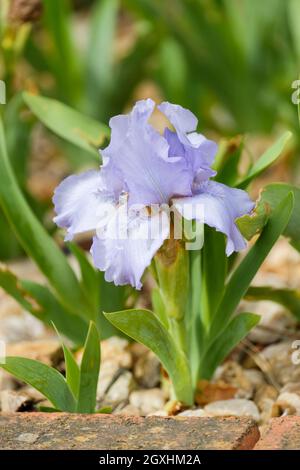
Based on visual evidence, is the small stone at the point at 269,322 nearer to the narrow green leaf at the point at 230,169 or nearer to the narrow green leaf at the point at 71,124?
the narrow green leaf at the point at 230,169

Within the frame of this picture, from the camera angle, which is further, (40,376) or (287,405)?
(287,405)

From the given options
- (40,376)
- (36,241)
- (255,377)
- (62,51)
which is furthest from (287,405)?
(62,51)

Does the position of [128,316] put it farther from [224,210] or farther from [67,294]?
[67,294]

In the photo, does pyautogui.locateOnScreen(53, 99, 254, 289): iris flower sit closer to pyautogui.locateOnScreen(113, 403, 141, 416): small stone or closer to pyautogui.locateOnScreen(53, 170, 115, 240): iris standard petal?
pyautogui.locateOnScreen(53, 170, 115, 240): iris standard petal

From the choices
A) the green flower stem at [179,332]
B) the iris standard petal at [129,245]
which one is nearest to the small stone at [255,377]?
the green flower stem at [179,332]

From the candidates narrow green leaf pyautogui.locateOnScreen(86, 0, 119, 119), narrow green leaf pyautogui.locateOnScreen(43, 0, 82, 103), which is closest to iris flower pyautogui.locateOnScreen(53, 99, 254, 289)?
narrow green leaf pyautogui.locateOnScreen(43, 0, 82, 103)

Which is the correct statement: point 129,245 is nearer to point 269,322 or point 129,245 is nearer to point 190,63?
point 269,322

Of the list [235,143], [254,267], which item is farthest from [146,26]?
[254,267]

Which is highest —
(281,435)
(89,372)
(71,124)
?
(71,124)
